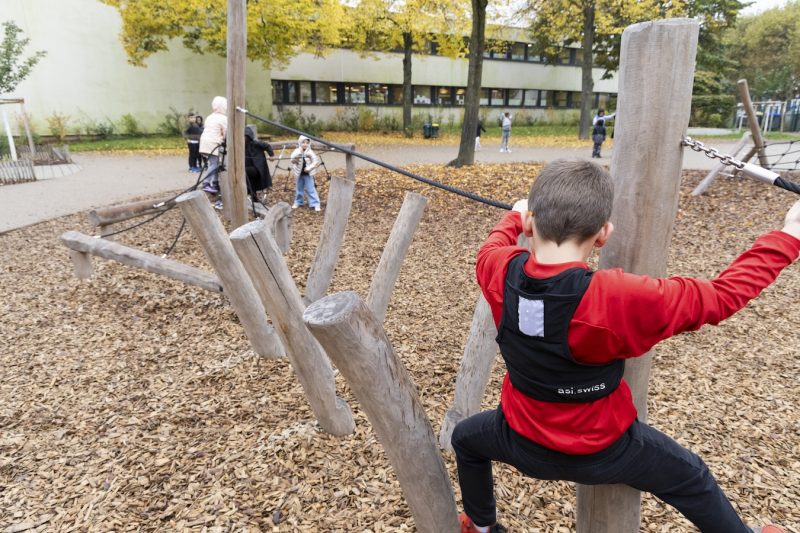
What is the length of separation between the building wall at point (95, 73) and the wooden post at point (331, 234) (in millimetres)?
22564

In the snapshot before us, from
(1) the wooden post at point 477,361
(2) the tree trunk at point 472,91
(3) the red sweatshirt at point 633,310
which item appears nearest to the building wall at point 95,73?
(2) the tree trunk at point 472,91

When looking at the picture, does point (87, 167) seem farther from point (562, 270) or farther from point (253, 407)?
point (562, 270)

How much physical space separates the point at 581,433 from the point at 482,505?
636 mm

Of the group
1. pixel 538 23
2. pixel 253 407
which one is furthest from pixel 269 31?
pixel 253 407

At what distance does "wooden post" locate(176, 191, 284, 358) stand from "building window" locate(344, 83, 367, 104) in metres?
26.2

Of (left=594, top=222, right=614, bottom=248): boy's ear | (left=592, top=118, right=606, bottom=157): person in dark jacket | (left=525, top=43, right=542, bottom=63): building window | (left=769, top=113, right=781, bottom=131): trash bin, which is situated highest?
(left=525, top=43, right=542, bottom=63): building window

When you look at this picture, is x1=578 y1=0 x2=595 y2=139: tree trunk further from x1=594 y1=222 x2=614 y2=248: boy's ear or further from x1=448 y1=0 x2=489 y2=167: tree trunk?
x1=594 y1=222 x2=614 y2=248: boy's ear

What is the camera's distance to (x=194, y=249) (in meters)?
6.45

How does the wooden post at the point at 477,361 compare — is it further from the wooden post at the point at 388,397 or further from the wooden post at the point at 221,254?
the wooden post at the point at 221,254

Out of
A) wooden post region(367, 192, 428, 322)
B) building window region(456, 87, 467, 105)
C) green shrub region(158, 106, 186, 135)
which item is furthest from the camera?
building window region(456, 87, 467, 105)

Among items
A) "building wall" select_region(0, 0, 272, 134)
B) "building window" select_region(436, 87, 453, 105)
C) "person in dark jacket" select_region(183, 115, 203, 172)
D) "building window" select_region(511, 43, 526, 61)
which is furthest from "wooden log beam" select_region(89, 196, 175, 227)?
"building window" select_region(511, 43, 526, 61)

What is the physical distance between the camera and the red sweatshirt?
1.15 m

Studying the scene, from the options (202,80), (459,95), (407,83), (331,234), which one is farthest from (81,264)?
(459,95)

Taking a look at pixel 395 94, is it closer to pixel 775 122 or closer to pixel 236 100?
pixel 775 122
